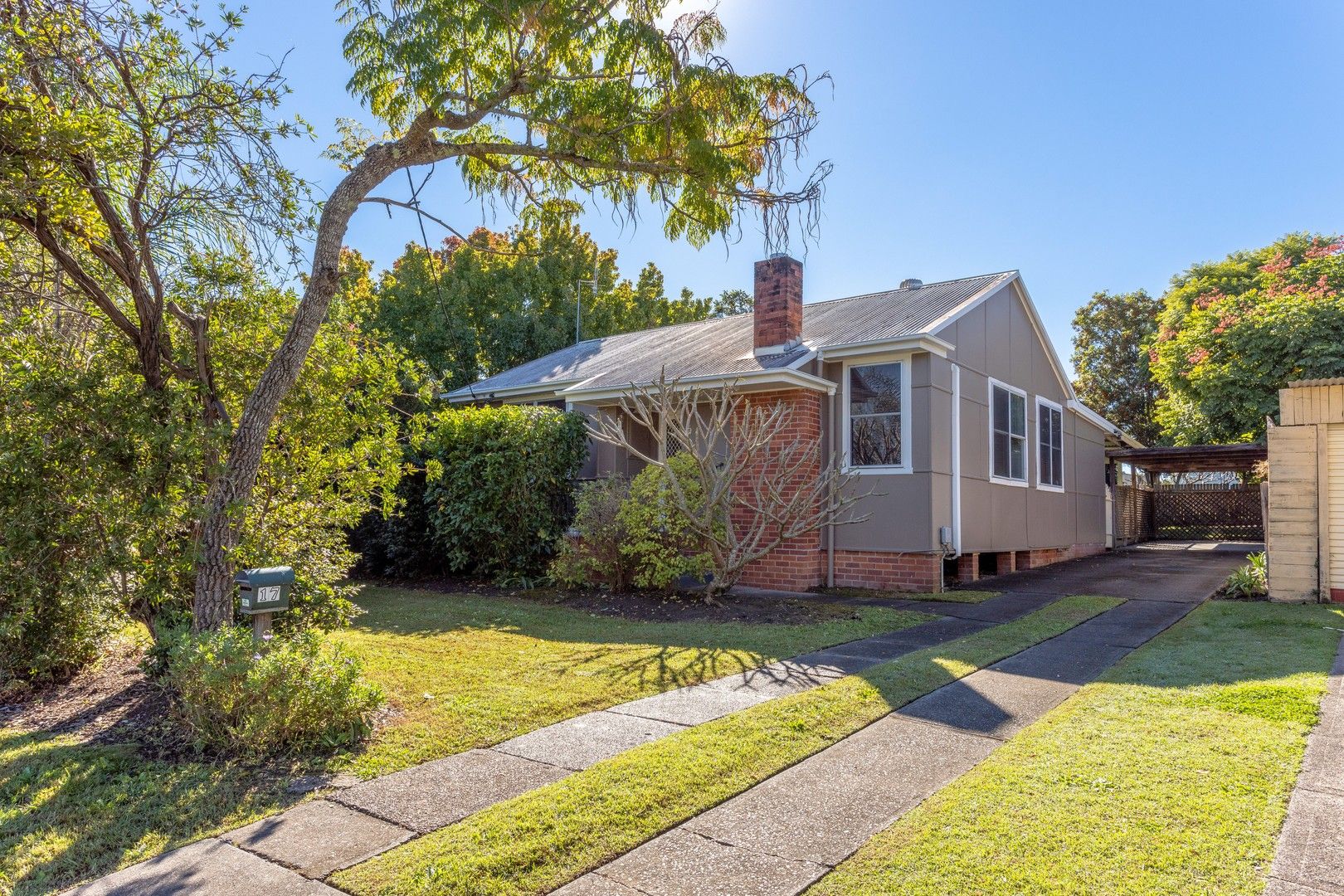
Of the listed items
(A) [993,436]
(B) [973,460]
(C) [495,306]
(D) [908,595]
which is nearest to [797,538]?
(D) [908,595]

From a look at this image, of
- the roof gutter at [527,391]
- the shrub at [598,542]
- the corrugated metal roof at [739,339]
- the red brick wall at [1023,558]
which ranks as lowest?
the red brick wall at [1023,558]

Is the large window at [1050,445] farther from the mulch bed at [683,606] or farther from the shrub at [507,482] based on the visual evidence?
the shrub at [507,482]

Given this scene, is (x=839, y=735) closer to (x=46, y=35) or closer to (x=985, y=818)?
(x=985, y=818)

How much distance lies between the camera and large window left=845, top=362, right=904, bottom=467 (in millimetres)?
11180

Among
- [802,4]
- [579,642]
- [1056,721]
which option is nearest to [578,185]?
[802,4]

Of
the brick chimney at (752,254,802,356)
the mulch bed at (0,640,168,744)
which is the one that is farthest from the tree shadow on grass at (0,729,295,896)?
the brick chimney at (752,254,802,356)

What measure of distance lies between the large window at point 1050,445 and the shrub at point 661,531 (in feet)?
26.5

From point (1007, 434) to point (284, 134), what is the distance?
11918 mm

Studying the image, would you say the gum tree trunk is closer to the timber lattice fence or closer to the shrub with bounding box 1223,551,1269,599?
the shrub with bounding box 1223,551,1269,599

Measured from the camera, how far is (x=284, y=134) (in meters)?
5.38

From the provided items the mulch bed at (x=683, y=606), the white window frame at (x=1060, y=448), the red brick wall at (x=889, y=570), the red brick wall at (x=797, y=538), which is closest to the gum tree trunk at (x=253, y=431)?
the mulch bed at (x=683, y=606)

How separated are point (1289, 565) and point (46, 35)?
12744 mm

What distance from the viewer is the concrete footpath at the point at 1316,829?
2799mm

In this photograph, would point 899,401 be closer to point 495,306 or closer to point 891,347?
point 891,347
